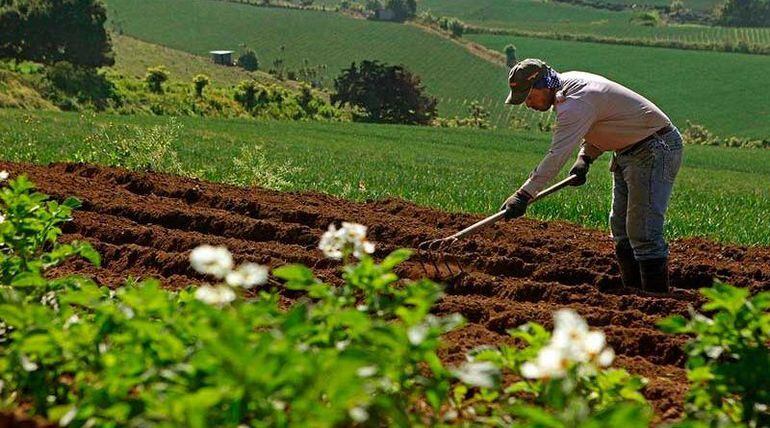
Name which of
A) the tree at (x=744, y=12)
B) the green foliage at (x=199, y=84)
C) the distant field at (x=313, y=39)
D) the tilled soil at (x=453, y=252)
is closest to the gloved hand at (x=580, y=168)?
the tilled soil at (x=453, y=252)

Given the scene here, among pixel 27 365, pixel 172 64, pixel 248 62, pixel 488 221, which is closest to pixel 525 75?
pixel 488 221

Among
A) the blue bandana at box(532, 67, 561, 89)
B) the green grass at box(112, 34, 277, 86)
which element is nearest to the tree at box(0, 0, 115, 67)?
the green grass at box(112, 34, 277, 86)

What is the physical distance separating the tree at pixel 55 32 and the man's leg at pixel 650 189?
43.8 metres

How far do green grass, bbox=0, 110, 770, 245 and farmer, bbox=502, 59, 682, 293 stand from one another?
13.8 ft

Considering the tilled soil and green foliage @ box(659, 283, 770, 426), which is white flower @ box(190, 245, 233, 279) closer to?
green foliage @ box(659, 283, 770, 426)

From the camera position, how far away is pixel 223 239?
8328 mm

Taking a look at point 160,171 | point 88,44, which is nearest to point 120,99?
point 88,44

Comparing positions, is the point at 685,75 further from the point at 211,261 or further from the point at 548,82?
the point at 211,261

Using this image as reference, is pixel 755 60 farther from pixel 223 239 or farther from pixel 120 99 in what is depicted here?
pixel 223 239

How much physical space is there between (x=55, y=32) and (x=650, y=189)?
45.4 meters

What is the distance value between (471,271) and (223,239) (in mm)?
2299

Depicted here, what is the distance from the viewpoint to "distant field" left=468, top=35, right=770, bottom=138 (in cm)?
6203

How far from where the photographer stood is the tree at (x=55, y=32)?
148ft

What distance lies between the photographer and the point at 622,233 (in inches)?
283
